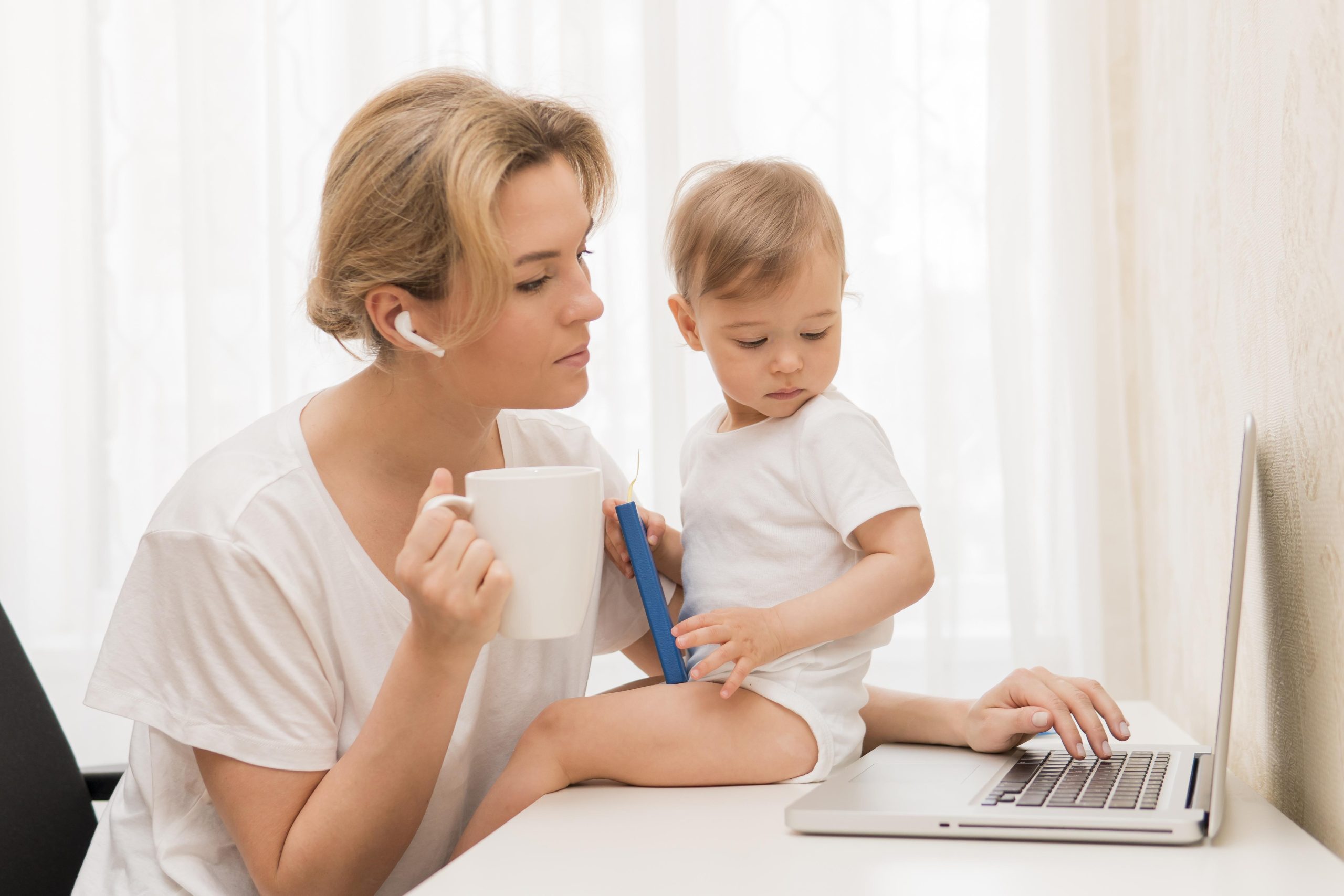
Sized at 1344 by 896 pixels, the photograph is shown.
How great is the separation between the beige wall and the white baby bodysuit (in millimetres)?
299

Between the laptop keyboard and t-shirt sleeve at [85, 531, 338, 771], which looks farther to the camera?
t-shirt sleeve at [85, 531, 338, 771]

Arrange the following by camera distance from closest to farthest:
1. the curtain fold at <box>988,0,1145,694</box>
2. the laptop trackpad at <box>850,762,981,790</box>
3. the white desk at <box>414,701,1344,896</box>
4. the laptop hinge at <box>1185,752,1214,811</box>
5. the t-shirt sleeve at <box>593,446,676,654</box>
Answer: the white desk at <box>414,701,1344,896</box> < the laptop hinge at <box>1185,752,1214,811</box> < the laptop trackpad at <box>850,762,981,790</box> < the t-shirt sleeve at <box>593,446,676,654</box> < the curtain fold at <box>988,0,1145,694</box>

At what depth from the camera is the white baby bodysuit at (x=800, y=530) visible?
95 centimetres

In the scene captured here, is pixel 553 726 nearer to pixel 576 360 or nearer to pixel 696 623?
pixel 696 623

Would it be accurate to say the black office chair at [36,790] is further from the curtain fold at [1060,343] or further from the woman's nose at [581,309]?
the curtain fold at [1060,343]

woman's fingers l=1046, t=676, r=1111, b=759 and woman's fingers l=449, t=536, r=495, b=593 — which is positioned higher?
woman's fingers l=449, t=536, r=495, b=593

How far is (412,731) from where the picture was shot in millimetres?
876

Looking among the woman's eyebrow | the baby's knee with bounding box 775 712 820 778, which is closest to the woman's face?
the woman's eyebrow

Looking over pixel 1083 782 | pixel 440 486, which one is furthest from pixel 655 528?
pixel 1083 782

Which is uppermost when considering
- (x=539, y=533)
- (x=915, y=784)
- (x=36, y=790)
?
(x=539, y=533)

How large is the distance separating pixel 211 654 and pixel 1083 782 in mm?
715

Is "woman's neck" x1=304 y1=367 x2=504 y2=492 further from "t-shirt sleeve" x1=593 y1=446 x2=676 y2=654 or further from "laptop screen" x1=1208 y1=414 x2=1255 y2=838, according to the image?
"laptop screen" x1=1208 y1=414 x2=1255 y2=838

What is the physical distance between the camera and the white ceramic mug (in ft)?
Answer: 2.54

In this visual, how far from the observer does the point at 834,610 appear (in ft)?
3.02
